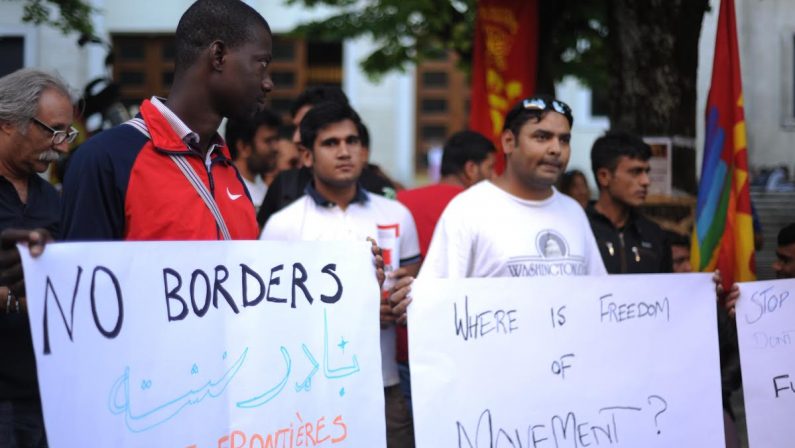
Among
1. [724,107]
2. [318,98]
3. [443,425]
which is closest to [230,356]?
[443,425]

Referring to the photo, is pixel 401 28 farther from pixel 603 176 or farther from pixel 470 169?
pixel 603 176

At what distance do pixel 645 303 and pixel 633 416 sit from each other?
431mm

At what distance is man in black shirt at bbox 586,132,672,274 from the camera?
4.99 m

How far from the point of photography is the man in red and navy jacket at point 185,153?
272 centimetres

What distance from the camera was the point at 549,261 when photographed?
4031 millimetres

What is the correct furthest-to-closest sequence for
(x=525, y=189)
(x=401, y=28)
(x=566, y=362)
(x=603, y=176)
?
(x=401, y=28) < (x=603, y=176) < (x=525, y=189) < (x=566, y=362)

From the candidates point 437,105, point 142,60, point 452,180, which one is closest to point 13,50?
point 142,60

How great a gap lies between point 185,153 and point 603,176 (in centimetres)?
292

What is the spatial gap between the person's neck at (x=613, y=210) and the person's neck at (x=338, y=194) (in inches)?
56.0

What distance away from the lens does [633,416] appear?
12.2 ft

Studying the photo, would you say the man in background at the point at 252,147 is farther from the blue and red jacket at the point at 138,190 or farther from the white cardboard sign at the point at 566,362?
the blue and red jacket at the point at 138,190

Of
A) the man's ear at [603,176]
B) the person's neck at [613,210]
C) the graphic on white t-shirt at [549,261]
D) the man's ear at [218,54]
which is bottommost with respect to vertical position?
the graphic on white t-shirt at [549,261]

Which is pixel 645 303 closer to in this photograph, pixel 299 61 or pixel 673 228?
pixel 673 228

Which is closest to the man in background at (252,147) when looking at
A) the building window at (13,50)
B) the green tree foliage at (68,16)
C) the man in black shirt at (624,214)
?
the green tree foliage at (68,16)
